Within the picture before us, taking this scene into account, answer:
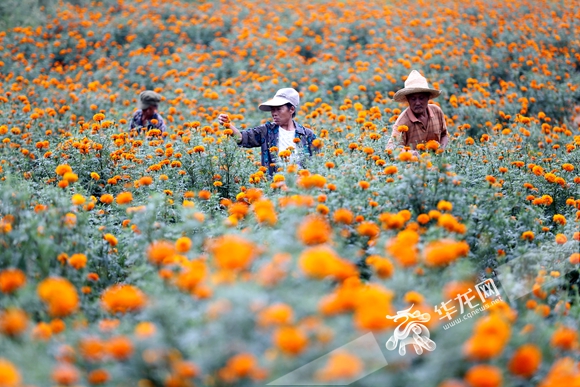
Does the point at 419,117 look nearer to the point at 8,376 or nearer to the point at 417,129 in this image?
the point at 417,129

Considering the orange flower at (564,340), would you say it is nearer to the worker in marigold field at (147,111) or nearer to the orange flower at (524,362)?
the orange flower at (524,362)

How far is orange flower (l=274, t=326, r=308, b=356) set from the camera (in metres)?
1.70

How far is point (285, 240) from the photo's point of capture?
2.31 m

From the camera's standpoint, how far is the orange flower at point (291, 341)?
1.70m

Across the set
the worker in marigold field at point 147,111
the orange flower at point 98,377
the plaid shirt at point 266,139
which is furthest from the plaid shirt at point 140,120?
the orange flower at point 98,377

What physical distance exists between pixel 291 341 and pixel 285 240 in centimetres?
67

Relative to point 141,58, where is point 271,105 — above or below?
below

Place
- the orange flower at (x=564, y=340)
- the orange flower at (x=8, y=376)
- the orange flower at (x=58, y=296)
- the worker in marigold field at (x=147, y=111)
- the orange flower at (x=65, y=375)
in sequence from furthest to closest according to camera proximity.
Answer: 1. the worker in marigold field at (x=147, y=111)
2. the orange flower at (x=564, y=340)
3. the orange flower at (x=58, y=296)
4. the orange flower at (x=65, y=375)
5. the orange flower at (x=8, y=376)


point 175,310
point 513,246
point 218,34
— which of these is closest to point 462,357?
point 175,310

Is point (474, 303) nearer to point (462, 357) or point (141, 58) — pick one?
point (462, 357)

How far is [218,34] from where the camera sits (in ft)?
33.3

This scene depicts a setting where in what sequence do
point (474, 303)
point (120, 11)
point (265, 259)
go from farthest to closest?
point (120, 11), point (474, 303), point (265, 259)

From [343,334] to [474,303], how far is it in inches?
51.6

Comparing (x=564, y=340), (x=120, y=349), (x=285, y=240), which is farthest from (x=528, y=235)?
(x=120, y=349)
